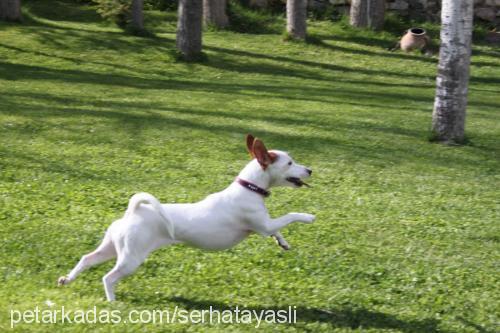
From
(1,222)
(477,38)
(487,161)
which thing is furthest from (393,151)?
(477,38)

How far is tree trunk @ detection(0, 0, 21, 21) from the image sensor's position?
2500 centimetres

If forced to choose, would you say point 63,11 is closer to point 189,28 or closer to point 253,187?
point 189,28

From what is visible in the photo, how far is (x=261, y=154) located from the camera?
620 cm

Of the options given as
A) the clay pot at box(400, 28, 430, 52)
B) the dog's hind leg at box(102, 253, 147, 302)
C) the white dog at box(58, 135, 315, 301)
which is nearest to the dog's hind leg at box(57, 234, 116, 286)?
the white dog at box(58, 135, 315, 301)

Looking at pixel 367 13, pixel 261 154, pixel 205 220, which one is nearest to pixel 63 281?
pixel 205 220

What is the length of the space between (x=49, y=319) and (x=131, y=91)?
1181 centimetres

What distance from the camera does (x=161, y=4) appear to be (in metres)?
28.8

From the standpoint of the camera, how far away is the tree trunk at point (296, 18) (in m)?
23.9

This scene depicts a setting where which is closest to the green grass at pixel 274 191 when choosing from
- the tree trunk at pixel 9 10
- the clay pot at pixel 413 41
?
the clay pot at pixel 413 41

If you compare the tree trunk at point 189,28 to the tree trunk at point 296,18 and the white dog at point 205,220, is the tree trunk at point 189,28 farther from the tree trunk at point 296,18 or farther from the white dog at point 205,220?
the white dog at point 205,220

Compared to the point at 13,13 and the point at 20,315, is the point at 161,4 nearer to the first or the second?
the point at 13,13

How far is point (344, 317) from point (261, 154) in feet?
4.40

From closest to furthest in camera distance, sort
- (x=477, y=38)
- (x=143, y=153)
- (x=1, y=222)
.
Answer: (x=1, y=222) < (x=143, y=153) < (x=477, y=38)

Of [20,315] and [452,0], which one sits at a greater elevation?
[452,0]
